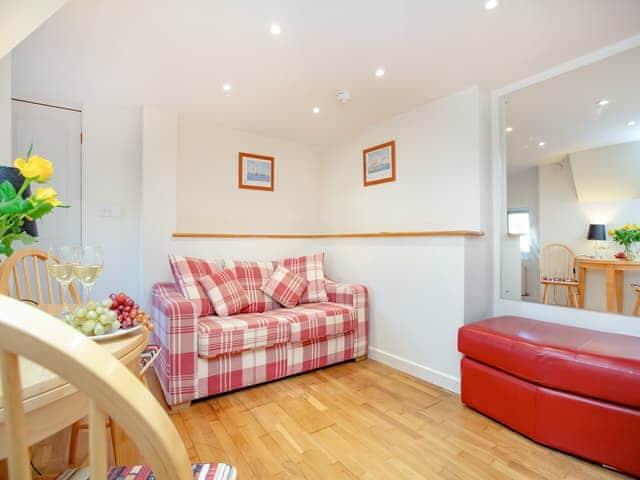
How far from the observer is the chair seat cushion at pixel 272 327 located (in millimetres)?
2057

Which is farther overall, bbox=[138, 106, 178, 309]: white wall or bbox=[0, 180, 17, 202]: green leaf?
bbox=[138, 106, 178, 309]: white wall

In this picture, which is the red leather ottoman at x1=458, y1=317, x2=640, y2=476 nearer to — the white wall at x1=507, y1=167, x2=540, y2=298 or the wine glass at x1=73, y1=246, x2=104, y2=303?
the white wall at x1=507, y1=167, x2=540, y2=298

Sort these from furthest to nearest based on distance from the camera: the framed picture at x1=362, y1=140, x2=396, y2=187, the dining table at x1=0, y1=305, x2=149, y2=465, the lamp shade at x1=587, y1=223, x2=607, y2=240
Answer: the framed picture at x1=362, y1=140, x2=396, y2=187 → the lamp shade at x1=587, y1=223, x2=607, y2=240 → the dining table at x1=0, y1=305, x2=149, y2=465

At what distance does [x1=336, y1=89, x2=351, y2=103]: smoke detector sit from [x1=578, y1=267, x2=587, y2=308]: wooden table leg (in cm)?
212

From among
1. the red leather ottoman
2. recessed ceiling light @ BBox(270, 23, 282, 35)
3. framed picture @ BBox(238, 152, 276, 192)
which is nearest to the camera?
the red leather ottoman

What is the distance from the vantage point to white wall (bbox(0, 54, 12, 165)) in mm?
1831

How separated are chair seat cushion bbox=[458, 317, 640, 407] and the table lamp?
535 millimetres

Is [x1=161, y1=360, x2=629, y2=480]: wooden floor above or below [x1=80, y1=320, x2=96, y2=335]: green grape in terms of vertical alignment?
below

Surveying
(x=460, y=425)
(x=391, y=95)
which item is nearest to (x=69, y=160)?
(x=391, y=95)

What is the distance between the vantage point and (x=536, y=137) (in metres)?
2.35

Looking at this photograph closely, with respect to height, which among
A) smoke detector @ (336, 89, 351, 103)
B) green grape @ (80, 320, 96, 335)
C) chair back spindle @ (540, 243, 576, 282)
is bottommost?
green grape @ (80, 320, 96, 335)

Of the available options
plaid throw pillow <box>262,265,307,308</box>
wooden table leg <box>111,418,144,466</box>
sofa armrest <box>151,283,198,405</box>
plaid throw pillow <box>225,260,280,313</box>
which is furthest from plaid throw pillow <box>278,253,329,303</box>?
wooden table leg <box>111,418,144,466</box>

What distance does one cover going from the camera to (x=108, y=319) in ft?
3.12

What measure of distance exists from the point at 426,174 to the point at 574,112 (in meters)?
1.06
